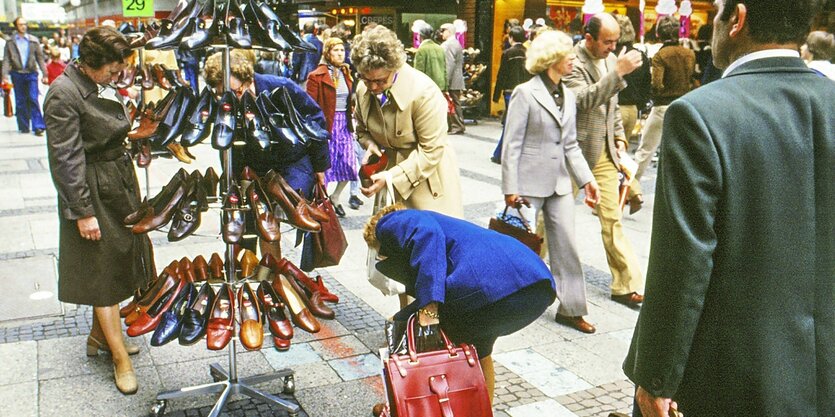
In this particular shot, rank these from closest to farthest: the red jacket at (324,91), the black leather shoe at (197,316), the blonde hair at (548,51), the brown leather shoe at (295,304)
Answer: the black leather shoe at (197,316) < the brown leather shoe at (295,304) < the blonde hair at (548,51) < the red jacket at (324,91)

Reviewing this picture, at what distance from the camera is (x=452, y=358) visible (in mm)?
3094

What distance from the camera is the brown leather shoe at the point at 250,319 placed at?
3.46 metres

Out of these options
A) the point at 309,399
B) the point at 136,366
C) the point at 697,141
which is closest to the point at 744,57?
the point at 697,141

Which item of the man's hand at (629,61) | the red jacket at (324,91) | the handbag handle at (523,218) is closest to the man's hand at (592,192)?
the handbag handle at (523,218)

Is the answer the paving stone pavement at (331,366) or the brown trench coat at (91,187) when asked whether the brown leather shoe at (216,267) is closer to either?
the paving stone pavement at (331,366)

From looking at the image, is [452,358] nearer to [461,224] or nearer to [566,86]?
[461,224]

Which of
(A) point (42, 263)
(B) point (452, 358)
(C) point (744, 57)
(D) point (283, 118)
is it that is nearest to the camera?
(C) point (744, 57)

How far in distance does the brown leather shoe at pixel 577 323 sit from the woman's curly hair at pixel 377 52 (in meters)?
2.21

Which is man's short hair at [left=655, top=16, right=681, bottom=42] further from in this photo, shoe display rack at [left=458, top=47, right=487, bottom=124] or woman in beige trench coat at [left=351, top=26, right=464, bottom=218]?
shoe display rack at [left=458, top=47, right=487, bottom=124]

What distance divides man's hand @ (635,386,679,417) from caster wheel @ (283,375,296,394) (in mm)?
2487

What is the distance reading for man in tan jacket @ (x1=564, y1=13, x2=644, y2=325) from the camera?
18.1ft

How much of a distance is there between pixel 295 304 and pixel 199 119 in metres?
0.99

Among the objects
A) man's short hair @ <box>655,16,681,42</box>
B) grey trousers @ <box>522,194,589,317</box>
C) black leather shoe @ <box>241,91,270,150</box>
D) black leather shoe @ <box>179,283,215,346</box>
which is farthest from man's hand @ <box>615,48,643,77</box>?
man's short hair @ <box>655,16,681,42</box>

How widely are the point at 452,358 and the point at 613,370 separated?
1.89 metres
